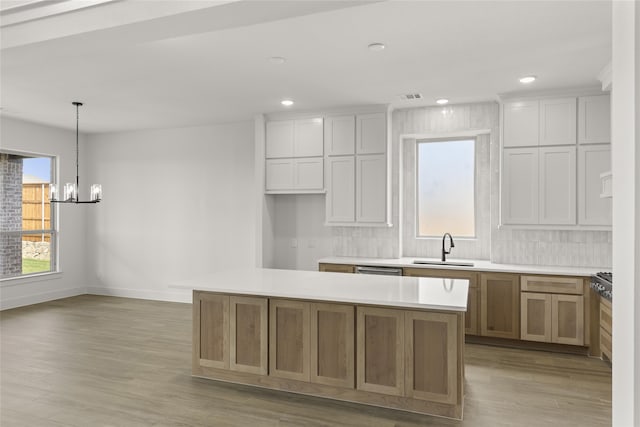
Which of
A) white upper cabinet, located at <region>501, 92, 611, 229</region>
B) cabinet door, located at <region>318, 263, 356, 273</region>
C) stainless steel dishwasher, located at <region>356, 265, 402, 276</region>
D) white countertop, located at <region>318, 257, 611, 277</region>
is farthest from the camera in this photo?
cabinet door, located at <region>318, 263, 356, 273</region>

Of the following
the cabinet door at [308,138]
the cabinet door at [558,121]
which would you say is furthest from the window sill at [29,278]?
the cabinet door at [558,121]

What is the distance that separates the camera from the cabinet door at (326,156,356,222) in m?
5.59

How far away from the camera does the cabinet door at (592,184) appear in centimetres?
455

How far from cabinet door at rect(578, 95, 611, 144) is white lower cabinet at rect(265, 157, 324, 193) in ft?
10.0

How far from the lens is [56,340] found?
4.84 meters

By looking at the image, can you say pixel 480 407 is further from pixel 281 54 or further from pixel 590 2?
pixel 281 54

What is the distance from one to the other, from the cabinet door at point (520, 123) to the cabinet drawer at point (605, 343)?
2.08 m

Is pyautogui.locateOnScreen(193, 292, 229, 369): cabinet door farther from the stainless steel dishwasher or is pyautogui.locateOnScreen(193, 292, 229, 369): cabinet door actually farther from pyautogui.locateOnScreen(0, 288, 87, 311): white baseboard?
pyautogui.locateOnScreen(0, 288, 87, 311): white baseboard

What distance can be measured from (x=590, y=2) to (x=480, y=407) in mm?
2938

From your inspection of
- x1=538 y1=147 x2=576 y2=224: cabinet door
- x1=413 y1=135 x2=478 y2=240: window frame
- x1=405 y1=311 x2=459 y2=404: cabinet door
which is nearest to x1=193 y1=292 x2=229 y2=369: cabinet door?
x1=405 y1=311 x2=459 y2=404: cabinet door

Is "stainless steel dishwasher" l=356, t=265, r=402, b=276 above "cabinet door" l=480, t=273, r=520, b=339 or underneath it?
above

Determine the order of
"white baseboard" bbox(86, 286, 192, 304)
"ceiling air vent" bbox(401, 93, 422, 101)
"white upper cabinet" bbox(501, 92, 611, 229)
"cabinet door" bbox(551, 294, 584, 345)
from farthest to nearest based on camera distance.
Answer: "white baseboard" bbox(86, 286, 192, 304)
"ceiling air vent" bbox(401, 93, 422, 101)
"white upper cabinet" bbox(501, 92, 611, 229)
"cabinet door" bbox(551, 294, 584, 345)

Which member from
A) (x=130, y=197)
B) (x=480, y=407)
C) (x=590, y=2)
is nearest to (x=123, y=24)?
(x=590, y=2)

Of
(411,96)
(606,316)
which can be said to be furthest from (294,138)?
(606,316)
